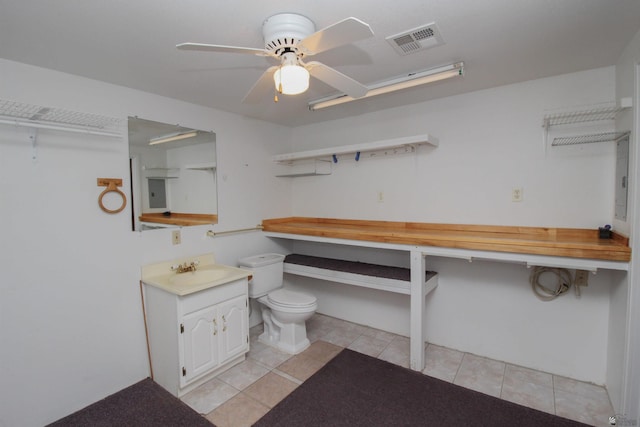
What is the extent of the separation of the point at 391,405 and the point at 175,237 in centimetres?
210

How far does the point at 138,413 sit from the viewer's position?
1.94m

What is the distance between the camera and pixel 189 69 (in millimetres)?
1973

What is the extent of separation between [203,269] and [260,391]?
1110 millimetres

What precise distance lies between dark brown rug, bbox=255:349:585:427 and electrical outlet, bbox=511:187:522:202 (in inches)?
57.2

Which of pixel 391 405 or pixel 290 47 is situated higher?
pixel 290 47

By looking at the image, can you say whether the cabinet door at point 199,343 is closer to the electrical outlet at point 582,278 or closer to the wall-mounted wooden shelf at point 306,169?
the wall-mounted wooden shelf at point 306,169

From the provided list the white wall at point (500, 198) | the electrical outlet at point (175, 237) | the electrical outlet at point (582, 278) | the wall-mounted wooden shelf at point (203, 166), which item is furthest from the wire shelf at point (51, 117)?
the electrical outlet at point (582, 278)

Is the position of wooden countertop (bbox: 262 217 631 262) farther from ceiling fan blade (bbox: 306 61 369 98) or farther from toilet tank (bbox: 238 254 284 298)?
ceiling fan blade (bbox: 306 61 369 98)

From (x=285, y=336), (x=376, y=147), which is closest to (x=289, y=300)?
→ (x=285, y=336)

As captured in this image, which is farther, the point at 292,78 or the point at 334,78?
the point at 334,78

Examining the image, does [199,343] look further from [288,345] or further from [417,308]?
[417,308]

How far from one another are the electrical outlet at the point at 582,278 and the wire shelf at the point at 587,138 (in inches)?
36.3

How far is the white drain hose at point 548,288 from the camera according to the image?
218cm

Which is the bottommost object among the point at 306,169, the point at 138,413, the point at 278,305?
the point at 138,413
